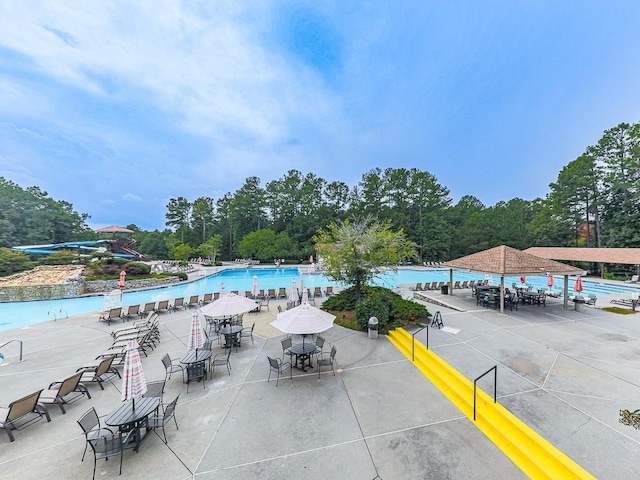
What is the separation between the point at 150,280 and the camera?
80.3 feet

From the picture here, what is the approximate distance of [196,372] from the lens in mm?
7059

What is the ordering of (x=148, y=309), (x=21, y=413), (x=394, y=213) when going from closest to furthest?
(x=21, y=413), (x=148, y=309), (x=394, y=213)

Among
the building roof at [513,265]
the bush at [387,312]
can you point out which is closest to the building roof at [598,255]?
the building roof at [513,265]

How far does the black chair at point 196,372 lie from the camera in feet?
22.8

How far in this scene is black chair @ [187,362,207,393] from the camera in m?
6.95

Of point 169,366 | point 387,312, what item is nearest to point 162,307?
point 169,366

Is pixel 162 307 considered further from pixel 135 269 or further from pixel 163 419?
pixel 135 269

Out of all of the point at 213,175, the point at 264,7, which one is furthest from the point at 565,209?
the point at 213,175

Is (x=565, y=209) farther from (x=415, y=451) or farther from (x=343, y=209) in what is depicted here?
(x=415, y=451)

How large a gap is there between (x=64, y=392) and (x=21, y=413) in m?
0.75

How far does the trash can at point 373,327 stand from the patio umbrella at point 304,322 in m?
2.55

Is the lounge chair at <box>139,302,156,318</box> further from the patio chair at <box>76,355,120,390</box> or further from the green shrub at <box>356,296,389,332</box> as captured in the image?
the green shrub at <box>356,296,389,332</box>

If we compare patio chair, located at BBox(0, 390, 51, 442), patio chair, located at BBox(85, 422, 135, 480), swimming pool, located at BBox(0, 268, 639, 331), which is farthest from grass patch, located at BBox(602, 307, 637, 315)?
patio chair, located at BBox(0, 390, 51, 442)

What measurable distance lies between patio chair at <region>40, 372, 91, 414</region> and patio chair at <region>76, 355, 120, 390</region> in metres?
0.33
